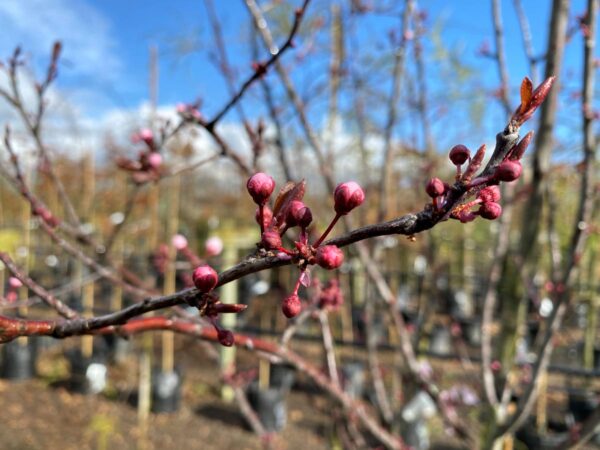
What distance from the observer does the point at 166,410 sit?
5.14 metres

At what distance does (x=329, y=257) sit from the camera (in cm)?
46

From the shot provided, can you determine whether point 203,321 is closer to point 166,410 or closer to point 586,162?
point 586,162

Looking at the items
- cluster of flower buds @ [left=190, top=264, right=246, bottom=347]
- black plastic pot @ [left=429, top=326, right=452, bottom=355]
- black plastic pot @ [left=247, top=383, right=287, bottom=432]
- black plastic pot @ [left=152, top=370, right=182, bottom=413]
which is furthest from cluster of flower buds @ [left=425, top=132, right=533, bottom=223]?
black plastic pot @ [left=429, top=326, right=452, bottom=355]

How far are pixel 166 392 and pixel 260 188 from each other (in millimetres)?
5137

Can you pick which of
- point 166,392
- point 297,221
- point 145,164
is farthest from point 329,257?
point 166,392

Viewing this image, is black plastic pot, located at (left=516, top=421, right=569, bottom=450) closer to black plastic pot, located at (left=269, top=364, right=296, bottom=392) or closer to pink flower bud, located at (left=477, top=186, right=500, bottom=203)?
black plastic pot, located at (left=269, top=364, right=296, bottom=392)

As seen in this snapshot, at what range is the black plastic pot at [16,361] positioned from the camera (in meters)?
5.55

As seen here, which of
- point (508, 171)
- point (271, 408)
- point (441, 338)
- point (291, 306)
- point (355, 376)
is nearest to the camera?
point (508, 171)

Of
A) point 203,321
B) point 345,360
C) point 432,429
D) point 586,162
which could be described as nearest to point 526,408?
point 586,162

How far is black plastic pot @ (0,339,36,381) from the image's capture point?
5.55 meters

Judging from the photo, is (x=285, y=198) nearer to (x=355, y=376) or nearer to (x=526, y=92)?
(x=526, y=92)

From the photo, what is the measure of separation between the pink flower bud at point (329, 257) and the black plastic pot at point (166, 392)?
5163mm

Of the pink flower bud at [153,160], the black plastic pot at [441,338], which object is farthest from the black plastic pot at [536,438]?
the pink flower bud at [153,160]

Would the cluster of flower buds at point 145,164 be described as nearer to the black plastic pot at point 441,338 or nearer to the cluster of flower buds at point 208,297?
the cluster of flower buds at point 208,297
